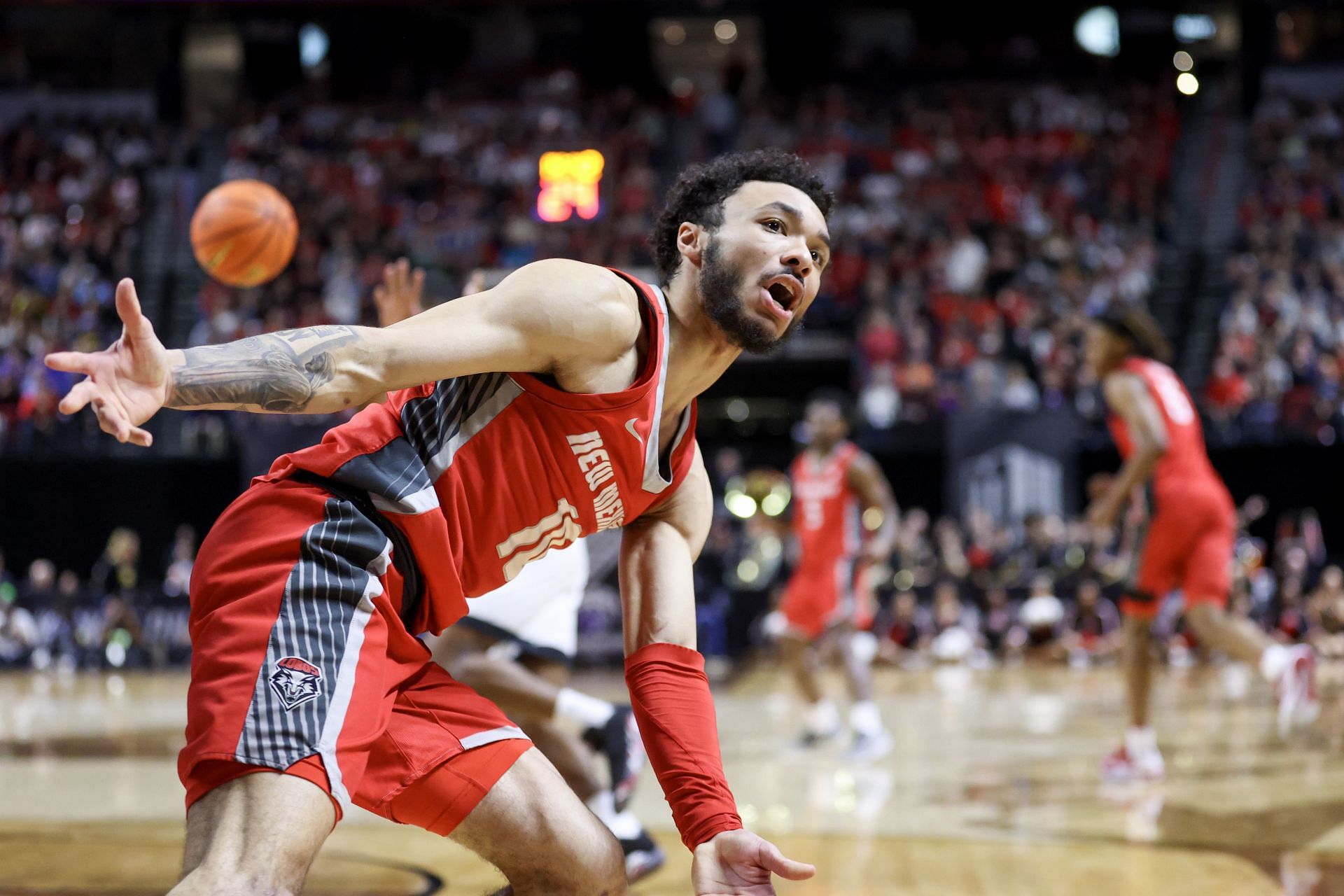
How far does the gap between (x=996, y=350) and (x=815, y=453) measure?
22.9ft

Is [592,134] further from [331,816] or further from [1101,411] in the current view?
[331,816]

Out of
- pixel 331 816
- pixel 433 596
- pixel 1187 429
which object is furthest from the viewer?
pixel 1187 429

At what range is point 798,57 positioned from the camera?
1989 centimetres

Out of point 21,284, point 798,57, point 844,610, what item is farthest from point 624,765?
point 798,57

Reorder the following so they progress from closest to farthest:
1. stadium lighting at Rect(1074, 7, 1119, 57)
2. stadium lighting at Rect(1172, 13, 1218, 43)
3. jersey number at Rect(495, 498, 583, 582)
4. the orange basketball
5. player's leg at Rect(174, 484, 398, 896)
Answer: player's leg at Rect(174, 484, 398, 896) < jersey number at Rect(495, 498, 583, 582) < the orange basketball < stadium lighting at Rect(1172, 13, 1218, 43) < stadium lighting at Rect(1074, 7, 1119, 57)

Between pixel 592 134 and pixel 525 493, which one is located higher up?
pixel 592 134

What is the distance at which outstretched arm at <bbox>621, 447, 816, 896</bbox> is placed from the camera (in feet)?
7.09

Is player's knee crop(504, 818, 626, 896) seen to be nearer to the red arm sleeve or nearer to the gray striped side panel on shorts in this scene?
the red arm sleeve

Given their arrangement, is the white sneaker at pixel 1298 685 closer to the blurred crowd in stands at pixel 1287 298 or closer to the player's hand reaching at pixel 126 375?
the player's hand reaching at pixel 126 375

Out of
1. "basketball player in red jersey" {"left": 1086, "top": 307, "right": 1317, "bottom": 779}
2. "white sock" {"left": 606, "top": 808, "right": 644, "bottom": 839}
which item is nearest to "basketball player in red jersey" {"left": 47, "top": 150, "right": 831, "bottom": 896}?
"white sock" {"left": 606, "top": 808, "right": 644, "bottom": 839}

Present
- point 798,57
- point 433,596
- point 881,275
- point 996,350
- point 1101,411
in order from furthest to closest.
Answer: point 798,57 → point 881,275 → point 996,350 → point 1101,411 → point 433,596

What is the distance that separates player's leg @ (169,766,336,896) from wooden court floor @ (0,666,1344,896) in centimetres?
207

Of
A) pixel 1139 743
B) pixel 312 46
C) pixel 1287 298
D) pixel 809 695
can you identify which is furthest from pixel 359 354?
pixel 312 46

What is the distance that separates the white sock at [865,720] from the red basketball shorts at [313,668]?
15.3ft
